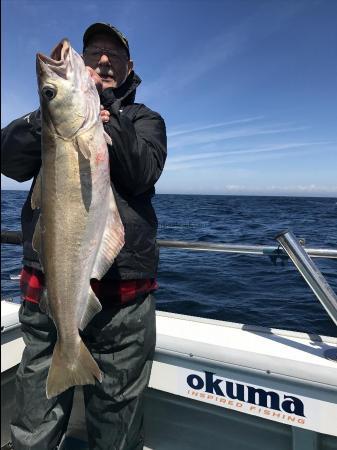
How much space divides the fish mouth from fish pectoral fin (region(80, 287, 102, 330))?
41.2 inches

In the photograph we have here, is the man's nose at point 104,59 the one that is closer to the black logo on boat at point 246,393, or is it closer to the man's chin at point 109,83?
the man's chin at point 109,83

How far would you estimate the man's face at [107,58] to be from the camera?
7.91 ft

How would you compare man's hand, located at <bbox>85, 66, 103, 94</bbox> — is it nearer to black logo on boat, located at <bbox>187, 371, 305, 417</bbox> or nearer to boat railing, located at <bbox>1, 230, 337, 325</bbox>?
boat railing, located at <bbox>1, 230, 337, 325</bbox>

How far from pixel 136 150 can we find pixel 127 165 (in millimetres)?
84

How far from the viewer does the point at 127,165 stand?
196 centimetres

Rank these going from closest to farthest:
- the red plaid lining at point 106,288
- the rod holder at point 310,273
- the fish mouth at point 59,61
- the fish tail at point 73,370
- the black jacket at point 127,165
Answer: the fish mouth at point 59,61 < the black jacket at point 127,165 < the fish tail at point 73,370 < the red plaid lining at point 106,288 < the rod holder at point 310,273

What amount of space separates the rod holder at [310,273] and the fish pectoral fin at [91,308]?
1.20m

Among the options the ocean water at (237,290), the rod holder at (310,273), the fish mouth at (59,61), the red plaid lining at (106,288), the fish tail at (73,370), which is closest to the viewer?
the fish mouth at (59,61)

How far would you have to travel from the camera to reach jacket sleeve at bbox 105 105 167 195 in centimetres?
192

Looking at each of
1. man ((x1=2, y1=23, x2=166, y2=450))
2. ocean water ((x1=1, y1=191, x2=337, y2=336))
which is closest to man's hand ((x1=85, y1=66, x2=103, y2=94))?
man ((x1=2, y1=23, x2=166, y2=450))

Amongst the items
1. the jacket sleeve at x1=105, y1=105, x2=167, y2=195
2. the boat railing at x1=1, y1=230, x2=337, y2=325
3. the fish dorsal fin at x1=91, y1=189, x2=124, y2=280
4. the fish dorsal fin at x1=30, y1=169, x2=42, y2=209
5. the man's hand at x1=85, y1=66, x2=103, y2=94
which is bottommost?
the boat railing at x1=1, y1=230, x2=337, y2=325

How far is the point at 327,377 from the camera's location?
7.29 feet

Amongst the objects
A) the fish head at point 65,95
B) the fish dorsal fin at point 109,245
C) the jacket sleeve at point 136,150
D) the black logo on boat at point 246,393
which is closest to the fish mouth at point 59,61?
the fish head at point 65,95

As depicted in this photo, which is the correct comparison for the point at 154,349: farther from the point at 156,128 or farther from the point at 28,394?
the point at 156,128
